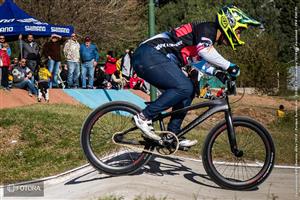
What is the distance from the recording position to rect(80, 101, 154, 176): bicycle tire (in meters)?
6.72

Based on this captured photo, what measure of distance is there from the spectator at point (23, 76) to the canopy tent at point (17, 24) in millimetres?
2440

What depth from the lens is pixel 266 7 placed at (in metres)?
52.3

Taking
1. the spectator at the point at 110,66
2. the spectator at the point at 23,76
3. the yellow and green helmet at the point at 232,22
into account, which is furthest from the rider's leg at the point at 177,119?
the spectator at the point at 110,66

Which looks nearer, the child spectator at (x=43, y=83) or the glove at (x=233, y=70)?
the glove at (x=233, y=70)

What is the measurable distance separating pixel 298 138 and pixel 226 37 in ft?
27.8

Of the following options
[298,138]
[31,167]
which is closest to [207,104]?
Answer: [31,167]

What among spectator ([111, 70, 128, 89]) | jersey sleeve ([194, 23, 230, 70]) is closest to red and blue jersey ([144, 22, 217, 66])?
jersey sleeve ([194, 23, 230, 70])

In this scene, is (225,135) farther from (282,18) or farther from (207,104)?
(282,18)

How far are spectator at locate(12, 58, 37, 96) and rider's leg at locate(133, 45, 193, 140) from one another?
9330mm

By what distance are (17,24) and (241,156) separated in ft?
40.8

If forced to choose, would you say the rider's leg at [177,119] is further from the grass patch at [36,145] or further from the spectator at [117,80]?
the spectator at [117,80]

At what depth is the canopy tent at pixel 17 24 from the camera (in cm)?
1770

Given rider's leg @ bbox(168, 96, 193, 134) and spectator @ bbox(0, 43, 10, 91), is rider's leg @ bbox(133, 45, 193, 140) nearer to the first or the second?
rider's leg @ bbox(168, 96, 193, 134)

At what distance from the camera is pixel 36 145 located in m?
8.48
